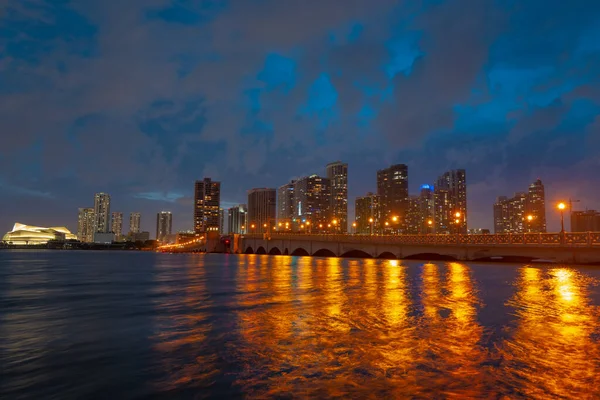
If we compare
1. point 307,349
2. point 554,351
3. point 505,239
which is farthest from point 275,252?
point 554,351

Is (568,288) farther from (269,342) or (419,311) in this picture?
(269,342)

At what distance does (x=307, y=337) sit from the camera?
37.8 ft

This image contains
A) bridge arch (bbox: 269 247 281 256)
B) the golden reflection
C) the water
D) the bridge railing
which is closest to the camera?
the golden reflection

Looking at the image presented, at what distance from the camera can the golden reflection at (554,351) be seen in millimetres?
7289

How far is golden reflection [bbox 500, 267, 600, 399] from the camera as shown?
7.29 metres

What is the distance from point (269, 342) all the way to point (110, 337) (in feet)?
17.0

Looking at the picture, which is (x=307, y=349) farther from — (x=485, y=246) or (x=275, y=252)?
(x=275, y=252)

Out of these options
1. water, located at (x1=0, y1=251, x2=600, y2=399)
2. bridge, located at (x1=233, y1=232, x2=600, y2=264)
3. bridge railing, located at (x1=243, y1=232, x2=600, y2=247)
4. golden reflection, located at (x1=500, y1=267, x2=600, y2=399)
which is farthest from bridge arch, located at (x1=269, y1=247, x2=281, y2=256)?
golden reflection, located at (x1=500, y1=267, x2=600, y2=399)

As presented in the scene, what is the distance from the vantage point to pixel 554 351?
9773 mm

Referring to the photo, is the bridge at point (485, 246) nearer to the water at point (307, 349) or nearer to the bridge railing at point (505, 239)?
the bridge railing at point (505, 239)

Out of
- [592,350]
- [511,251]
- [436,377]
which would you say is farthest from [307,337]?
[511,251]

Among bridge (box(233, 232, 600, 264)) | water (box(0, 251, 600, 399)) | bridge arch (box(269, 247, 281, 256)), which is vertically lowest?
bridge arch (box(269, 247, 281, 256))

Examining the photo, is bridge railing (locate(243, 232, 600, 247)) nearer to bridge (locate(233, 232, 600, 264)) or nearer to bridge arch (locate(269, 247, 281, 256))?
bridge (locate(233, 232, 600, 264))

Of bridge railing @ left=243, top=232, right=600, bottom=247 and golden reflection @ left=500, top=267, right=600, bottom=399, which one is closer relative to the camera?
golden reflection @ left=500, top=267, right=600, bottom=399
